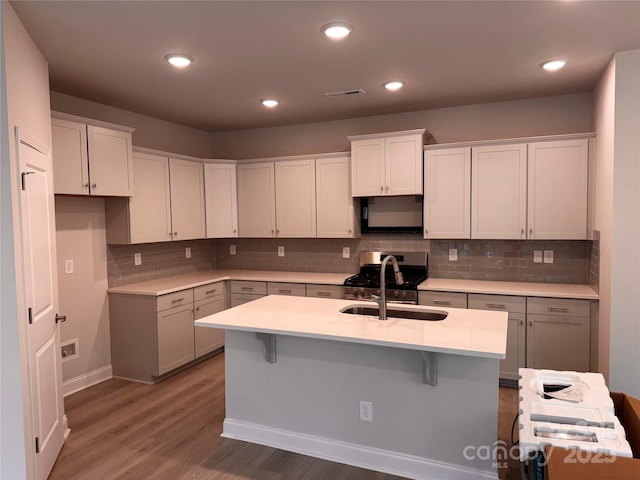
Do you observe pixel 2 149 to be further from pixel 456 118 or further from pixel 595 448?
pixel 456 118

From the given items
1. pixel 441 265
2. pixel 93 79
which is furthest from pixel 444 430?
pixel 93 79

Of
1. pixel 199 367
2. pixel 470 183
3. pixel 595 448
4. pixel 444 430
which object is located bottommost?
pixel 199 367

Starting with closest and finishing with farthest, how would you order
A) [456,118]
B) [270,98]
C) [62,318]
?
[62,318] < [270,98] < [456,118]

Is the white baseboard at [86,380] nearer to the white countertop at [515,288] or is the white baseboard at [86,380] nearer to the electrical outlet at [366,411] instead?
the electrical outlet at [366,411]

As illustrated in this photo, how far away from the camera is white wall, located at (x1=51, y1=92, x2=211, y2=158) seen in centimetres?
392

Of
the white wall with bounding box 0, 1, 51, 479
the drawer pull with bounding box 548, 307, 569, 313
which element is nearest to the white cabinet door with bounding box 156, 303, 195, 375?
the white wall with bounding box 0, 1, 51, 479

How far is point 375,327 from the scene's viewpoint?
256 cm

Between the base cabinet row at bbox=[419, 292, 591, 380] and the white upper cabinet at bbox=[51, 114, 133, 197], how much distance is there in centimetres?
334

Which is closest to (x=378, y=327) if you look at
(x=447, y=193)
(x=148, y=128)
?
(x=447, y=193)

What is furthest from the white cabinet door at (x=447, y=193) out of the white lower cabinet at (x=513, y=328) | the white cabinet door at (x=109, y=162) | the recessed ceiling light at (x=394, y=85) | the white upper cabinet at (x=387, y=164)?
the white cabinet door at (x=109, y=162)

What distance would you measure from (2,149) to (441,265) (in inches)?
151

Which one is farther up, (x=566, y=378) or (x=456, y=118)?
(x=456, y=118)

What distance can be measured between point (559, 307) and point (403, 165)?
6.18ft

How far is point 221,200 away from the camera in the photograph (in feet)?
17.0
